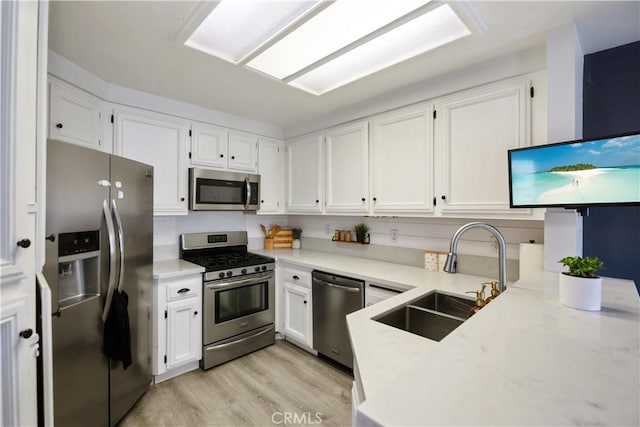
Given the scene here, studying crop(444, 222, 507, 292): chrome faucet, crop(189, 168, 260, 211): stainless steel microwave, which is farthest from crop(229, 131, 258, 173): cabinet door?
crop(444, 222, 507, 292): chrome faucet

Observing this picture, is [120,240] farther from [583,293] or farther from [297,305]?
[583,293]

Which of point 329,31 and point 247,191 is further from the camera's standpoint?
point 247,191

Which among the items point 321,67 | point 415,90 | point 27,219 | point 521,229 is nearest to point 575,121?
point 521,229

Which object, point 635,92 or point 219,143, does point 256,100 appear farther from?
point 635,92

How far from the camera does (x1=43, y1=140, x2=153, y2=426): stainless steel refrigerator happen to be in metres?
1.35

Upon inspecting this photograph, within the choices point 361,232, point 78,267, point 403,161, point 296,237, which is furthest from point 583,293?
point 296,237

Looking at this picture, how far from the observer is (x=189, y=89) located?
7.78 feet

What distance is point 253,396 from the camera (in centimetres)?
209

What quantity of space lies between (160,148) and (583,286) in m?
2.96

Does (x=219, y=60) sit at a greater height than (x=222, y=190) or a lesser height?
greater

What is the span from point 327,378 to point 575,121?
7.99 feet

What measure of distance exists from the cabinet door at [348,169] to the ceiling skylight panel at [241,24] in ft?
4.15
